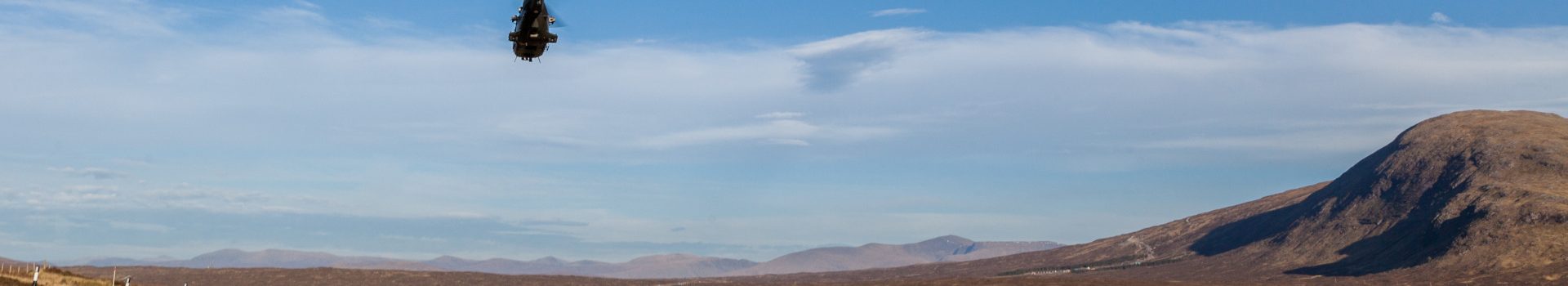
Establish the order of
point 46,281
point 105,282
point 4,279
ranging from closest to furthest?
point 4,279 → point 46,281 → point 105,282

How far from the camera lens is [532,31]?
79688 mm

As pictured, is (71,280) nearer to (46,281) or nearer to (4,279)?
(46,281)

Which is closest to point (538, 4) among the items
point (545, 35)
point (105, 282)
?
point (545, 35)

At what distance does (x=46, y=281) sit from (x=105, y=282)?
642cm

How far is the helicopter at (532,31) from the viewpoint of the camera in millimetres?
79812

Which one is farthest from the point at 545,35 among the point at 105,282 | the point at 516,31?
the point at 105,282

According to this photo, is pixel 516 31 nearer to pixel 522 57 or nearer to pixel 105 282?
pixel 522 57

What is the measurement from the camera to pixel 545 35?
80500mm

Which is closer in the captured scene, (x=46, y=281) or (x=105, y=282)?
(x=46, y=281)

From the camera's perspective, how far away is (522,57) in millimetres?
81562

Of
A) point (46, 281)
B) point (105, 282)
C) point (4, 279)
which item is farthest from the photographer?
point (105, 282)

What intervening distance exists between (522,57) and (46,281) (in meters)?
27.8

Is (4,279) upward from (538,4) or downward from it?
downward

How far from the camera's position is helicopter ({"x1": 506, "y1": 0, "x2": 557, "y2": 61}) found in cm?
7981
